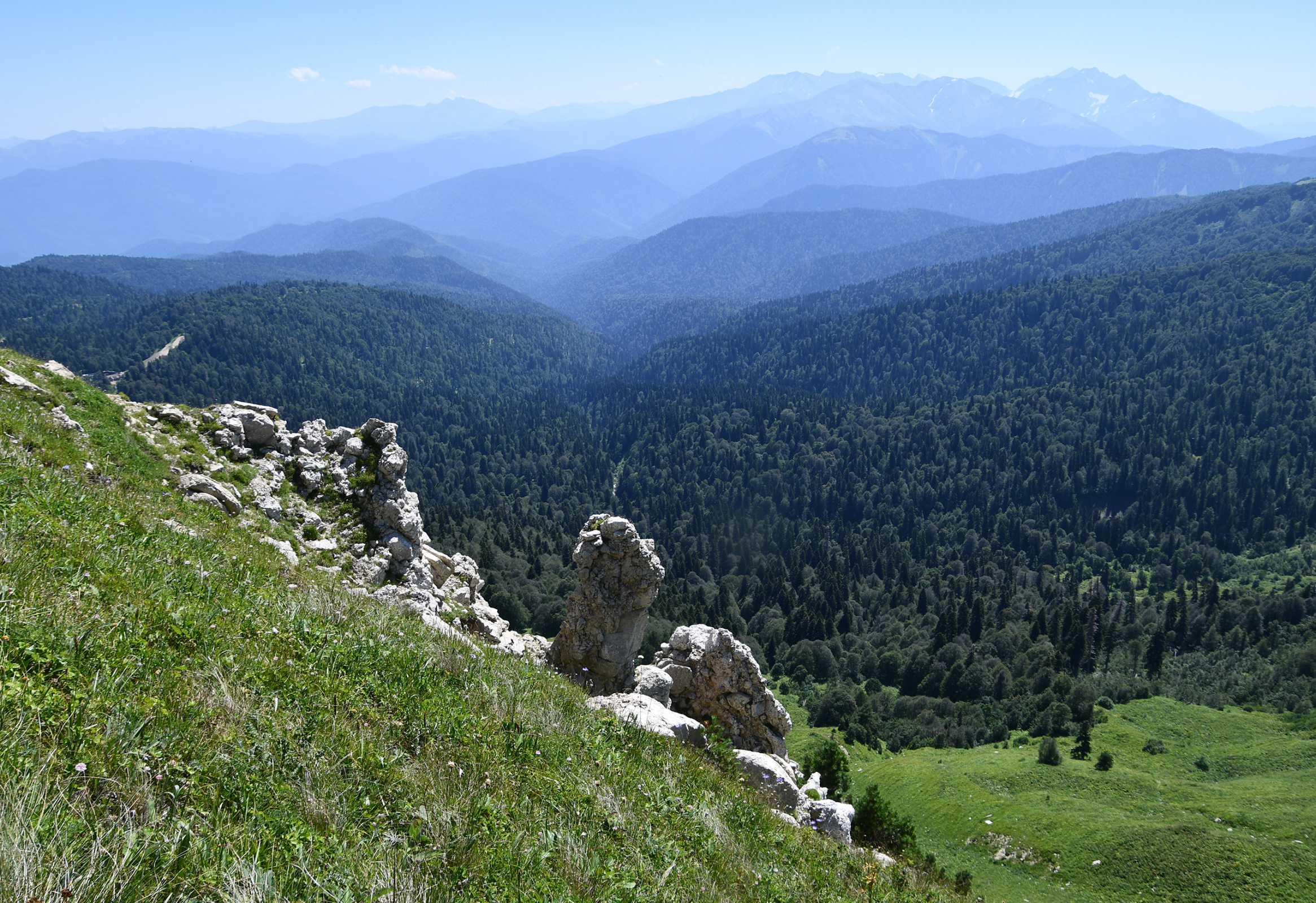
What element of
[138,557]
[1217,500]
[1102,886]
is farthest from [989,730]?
[1217,500]

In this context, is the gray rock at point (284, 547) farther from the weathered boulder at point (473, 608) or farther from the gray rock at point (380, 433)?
the gray rock at point (380, 433)

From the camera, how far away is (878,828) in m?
40.3

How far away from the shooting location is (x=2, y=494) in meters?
11.7

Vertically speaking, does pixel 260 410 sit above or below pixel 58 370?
below

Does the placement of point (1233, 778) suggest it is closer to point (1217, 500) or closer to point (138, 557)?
point (138, 557)

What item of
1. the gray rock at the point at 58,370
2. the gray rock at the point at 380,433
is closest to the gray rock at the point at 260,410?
the gray rock at the point at 380,433

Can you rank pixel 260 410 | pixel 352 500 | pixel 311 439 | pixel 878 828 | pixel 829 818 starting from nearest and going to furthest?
pixel 829 818 → pixel 352 500 → pixel 260 410 → pixel 311 439 → pixel 878 828

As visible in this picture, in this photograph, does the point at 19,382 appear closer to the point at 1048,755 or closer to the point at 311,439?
the point at 311,439

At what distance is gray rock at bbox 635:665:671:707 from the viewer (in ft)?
80.3

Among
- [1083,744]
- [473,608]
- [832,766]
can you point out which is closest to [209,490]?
[473,608]

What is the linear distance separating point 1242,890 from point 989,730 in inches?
2009

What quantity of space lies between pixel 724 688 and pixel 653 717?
10.9 m

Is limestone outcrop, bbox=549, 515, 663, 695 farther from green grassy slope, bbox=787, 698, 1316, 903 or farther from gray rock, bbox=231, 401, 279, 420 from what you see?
green grassy slope, bbox=787, 698, 1316, 903

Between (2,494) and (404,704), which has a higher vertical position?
(2,494)
